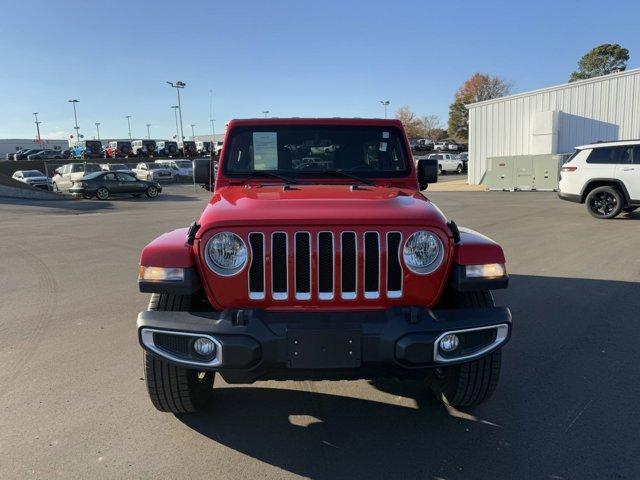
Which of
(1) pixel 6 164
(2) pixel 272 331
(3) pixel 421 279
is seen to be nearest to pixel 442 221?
(3) pixel 421 279

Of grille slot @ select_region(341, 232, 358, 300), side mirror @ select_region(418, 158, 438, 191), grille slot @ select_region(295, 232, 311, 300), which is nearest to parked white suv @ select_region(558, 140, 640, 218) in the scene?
side mirror @ select_region(418, 158, 438, 191)

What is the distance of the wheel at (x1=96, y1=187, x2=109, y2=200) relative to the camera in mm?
25328

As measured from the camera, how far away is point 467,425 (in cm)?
321

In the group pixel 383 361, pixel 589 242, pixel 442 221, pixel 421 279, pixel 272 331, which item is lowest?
pixel 589 242

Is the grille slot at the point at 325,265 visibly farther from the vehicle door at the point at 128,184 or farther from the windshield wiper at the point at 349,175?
the vehicle door at the point at 128,184

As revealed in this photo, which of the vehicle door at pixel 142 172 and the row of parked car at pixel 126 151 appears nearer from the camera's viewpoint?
the vehicle door at pixel 142 172

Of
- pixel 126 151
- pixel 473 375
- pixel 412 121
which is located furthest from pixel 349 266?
pixel 412 121

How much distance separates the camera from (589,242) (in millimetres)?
9633

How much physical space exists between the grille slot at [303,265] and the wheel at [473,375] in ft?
3.04

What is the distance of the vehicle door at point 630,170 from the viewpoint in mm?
11960

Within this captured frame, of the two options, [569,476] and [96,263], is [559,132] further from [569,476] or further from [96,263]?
[569,476]

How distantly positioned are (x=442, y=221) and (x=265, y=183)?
165 cm

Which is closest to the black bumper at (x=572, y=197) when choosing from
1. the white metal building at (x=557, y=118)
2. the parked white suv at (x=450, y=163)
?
the white metal building at (x=557, y=118)

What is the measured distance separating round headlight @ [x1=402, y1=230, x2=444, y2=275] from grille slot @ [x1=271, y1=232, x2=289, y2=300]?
26.2 inches
